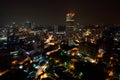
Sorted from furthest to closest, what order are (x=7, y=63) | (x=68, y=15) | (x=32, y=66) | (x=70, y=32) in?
(x=68, y=15)
(x=70, y=32)
(x=32, y=66)
(x=7, y=63)

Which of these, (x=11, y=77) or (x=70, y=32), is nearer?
(x=11, y=77)

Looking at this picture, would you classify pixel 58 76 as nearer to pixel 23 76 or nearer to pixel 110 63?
pixel 23 76

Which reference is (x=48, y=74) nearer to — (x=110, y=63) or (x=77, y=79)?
(x=77, y=79)

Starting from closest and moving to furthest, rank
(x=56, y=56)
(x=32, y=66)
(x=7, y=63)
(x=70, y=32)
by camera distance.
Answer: (x=7, y=63)
(x=32, y=66)
(x=56, y=56)
(x=70, y=32)

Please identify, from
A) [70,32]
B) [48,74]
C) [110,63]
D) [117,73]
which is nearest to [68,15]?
[70,32]

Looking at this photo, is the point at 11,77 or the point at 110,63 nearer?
the point at 11,77

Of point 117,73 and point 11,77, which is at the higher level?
point 11,77

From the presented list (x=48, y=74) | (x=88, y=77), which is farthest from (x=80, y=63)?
(x=48, y=74)

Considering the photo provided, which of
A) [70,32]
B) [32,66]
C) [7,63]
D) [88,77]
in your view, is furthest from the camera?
[70,32]

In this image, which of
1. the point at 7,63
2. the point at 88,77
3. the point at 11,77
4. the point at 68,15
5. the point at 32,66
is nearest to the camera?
the point at 11,77
